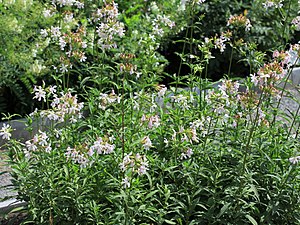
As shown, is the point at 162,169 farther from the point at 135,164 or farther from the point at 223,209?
the point at 135,164

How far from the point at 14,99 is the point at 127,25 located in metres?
1.49

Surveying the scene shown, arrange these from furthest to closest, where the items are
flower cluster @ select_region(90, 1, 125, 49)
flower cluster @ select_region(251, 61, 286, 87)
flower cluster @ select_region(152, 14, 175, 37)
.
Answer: flower cluster @ select_region(152, 14, 175, 37) < flower cluster @ select_region(90, 1, 125, 49) < flower cluster @ select_region(251, 61, 286, 87)

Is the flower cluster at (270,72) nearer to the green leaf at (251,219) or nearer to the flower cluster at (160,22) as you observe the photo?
the green leaf at (251,219)

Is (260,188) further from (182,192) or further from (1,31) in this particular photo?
(1,31)

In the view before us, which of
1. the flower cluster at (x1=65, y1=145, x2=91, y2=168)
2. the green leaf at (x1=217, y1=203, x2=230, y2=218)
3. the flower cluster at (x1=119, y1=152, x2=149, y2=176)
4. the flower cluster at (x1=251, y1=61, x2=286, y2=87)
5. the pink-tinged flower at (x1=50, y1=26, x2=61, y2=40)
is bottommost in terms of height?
the green leaf at (x1=217, y1=203, x2=230, y2=218)

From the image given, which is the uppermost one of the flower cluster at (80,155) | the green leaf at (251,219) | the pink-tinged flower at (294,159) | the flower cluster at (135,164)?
the flower cluster at (135,164)

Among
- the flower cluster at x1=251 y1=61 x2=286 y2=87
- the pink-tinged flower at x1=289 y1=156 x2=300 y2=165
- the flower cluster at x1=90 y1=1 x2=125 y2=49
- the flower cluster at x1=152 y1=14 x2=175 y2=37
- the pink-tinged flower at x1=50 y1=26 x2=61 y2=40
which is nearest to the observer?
the flower cluster at x1=251 y1=61 x2=286 y2=87

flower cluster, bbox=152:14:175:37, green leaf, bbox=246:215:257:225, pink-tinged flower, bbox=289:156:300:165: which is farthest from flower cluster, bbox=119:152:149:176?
flower cluster, bbox=152:14:175:37

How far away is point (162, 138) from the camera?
13.0 ft

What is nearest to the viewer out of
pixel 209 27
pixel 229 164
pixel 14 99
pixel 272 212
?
pixel 272 212

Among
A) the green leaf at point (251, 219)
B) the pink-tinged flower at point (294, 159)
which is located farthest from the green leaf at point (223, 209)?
the pink-tinged flower at point (294, 159)

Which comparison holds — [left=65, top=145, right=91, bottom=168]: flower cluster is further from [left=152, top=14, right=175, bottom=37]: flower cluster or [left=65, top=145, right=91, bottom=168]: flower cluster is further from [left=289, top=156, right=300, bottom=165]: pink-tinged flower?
[left=152, top=14, right=175, bottom=37]: flower cluster

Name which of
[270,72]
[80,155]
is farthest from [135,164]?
[270,72]

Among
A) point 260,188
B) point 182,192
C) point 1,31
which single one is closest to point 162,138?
point 182,192
